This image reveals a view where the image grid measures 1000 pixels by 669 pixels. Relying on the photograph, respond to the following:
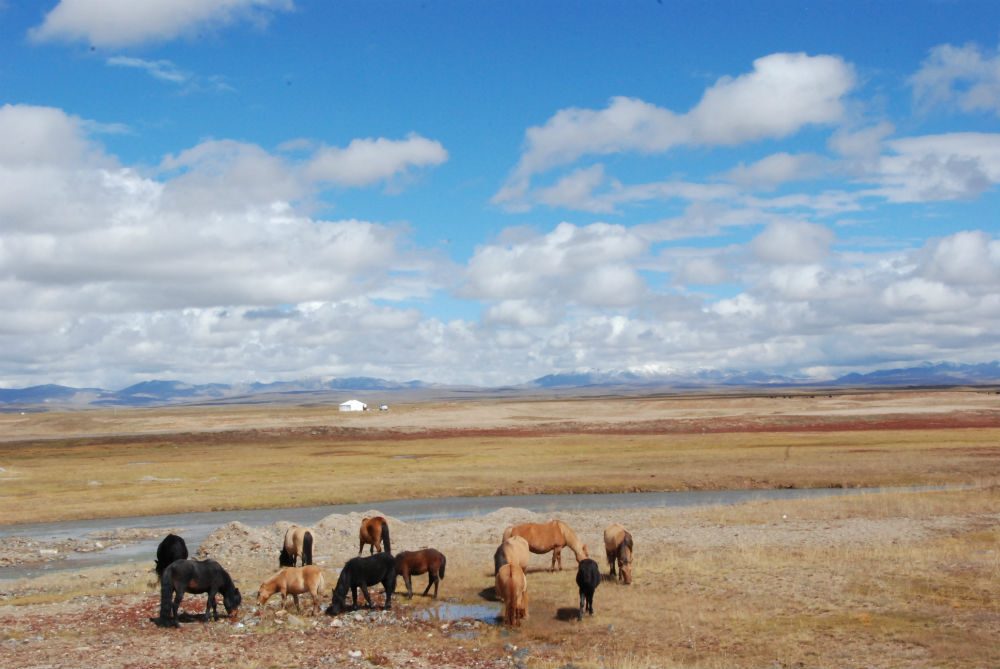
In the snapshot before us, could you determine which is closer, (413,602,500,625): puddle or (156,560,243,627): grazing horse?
(156,560,243,627): grazing horse

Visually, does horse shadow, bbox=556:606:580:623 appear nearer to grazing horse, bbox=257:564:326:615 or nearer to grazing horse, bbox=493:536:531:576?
grazing horse, bbox=493:536:531:576

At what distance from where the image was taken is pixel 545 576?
24.2 m

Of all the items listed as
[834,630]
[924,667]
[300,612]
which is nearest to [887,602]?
[834,630]

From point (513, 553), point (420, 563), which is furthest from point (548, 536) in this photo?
point (420, 563)

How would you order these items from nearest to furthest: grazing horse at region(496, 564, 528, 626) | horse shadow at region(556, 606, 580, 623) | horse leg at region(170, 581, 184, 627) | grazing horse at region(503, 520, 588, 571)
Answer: grazing horse at region(496, 564, 528, 626)
horse leg at region(170, 581, 184, 627)
horse shadow at region(556, 606, 580, 623)
grazing horse at region(503, 520, 588, 571)

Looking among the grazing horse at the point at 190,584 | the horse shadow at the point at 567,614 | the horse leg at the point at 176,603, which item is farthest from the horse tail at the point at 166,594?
the horse shadow at the point at 567,614

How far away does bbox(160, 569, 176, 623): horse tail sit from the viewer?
1903 cm

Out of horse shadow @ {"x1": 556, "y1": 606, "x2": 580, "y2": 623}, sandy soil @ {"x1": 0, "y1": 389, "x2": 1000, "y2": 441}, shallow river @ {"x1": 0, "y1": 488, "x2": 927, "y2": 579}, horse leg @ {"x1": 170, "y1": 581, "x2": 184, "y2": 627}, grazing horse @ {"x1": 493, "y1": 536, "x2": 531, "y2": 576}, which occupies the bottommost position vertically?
shallow river @ {"x1": 0, "y1": 488, "x2": 927, "y2": 579}

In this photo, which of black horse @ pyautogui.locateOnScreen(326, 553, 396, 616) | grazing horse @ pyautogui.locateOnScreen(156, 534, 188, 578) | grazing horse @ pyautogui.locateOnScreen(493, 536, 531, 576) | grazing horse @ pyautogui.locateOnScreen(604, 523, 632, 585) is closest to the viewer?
black horse @ pyautogui.locateOnScreen(326, 553, 396, 616)

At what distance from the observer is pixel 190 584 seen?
19.3m

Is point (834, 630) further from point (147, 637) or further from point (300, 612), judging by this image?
point (147, 637)

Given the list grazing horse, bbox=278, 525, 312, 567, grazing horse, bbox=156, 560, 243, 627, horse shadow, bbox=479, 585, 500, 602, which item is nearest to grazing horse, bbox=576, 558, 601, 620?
horse shadow, bbox=479, 585, 500, 602

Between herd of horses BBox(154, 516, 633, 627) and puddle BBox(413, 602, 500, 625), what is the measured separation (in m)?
0.47

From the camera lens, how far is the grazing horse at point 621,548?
22391 mm
